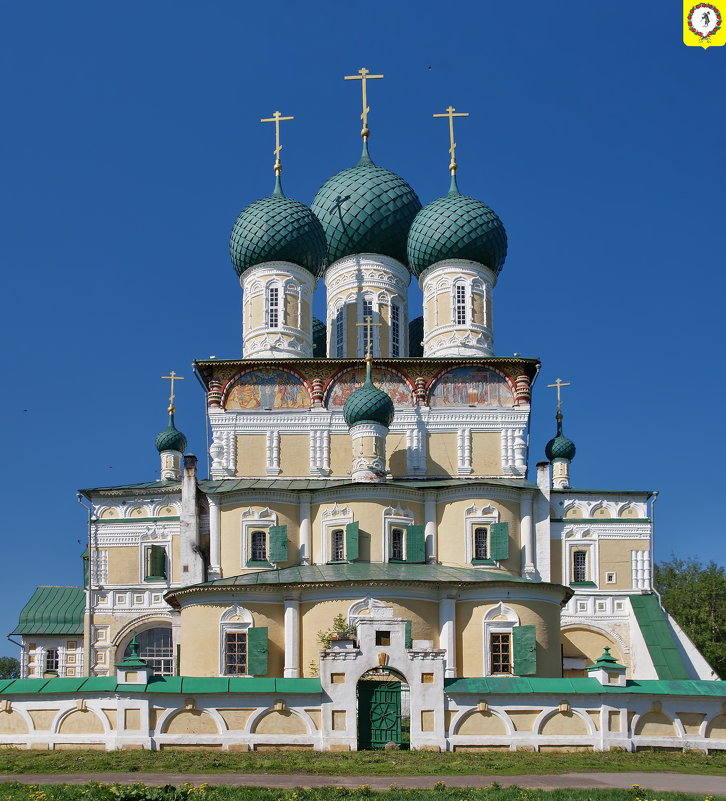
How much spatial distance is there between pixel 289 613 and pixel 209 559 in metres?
4.74

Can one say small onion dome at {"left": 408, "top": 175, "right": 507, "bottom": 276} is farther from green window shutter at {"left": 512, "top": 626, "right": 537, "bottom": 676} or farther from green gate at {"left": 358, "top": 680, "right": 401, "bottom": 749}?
green gate at {"left": 358, "top": 680, "right": 401, "bottom": 749}

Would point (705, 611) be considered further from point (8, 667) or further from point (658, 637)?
point (8, 667)

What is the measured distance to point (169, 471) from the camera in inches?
1481

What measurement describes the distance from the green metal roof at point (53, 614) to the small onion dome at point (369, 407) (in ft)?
50.6

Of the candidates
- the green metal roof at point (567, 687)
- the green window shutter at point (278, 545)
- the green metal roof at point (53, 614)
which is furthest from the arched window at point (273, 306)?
the green metal roof at point (567, 687)

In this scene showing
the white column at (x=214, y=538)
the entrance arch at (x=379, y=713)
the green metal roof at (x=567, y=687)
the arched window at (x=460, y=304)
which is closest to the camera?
the green metal roof at (x=567, y=687)

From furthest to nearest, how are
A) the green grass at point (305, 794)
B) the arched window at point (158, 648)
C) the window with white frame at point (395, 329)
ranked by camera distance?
the window with white frame at point (395, 329) < the arched window at point (158, 648) < the green grass at point (305, 794)

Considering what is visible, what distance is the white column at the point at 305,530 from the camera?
95.3 feet

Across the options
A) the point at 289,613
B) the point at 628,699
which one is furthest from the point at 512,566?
the point at 628,699

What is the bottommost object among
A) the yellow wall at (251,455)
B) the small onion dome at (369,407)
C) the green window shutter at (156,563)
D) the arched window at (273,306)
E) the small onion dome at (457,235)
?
the green window shutter at (156,563)

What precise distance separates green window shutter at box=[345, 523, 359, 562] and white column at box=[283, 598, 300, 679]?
2261 mm

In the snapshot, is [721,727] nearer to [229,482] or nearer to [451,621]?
[451,621]

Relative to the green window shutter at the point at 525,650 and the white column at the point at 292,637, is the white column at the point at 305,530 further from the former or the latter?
the green window shutter at the point at 525,650

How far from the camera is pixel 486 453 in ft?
102
